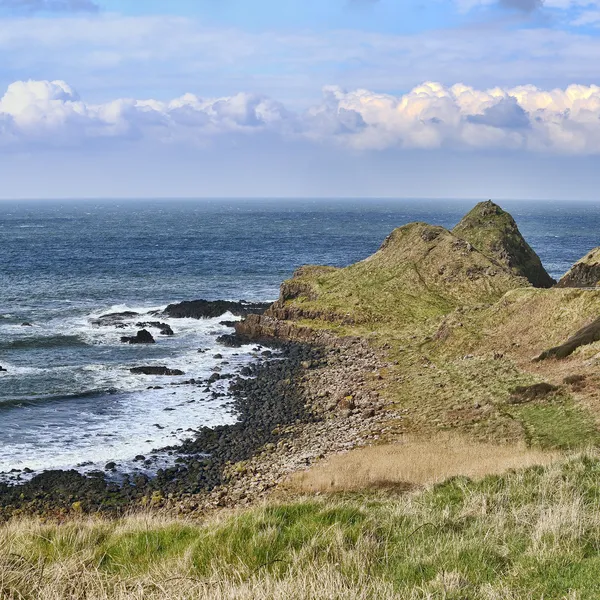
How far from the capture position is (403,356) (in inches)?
1780

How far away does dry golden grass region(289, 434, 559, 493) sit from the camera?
2139 centimetres

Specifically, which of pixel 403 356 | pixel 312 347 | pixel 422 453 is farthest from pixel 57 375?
pixel 422 453

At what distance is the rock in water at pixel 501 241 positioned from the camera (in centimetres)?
7444

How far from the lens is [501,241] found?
7556 cm

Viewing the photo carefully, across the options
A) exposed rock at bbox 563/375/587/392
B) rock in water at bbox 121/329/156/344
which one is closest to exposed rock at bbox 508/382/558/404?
exposed rock at bbox 563/375/587/392

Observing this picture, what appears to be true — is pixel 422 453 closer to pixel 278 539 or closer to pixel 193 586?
pixel 278 539

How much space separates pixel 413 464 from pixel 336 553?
12.8 metres

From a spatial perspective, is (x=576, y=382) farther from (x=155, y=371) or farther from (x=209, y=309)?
(x=209, y=309)

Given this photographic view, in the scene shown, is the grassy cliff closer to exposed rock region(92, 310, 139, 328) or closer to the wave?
the wave

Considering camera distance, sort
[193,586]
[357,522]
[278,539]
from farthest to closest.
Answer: [357,522] < [278,539] < [193,586]

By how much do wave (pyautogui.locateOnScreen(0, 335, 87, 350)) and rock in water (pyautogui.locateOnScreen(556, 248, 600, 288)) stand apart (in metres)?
45.5

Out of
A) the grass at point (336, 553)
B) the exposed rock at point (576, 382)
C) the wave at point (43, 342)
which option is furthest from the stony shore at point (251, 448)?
the wave at point (43, 342)

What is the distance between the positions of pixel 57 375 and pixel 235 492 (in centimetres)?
2644

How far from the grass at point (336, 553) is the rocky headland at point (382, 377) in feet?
36.8
